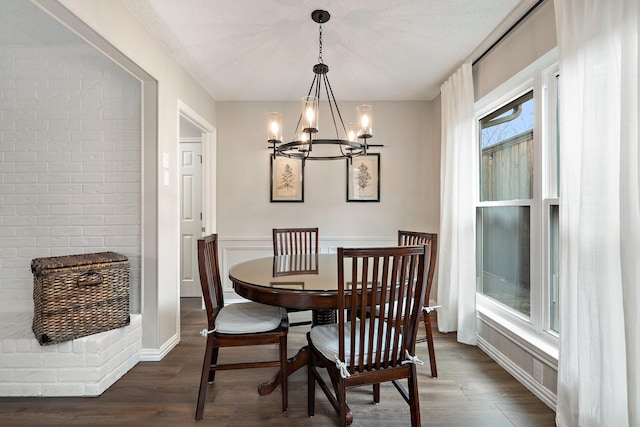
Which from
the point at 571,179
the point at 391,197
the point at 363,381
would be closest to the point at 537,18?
the point at 571,179

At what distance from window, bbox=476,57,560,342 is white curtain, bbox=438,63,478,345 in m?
0.17

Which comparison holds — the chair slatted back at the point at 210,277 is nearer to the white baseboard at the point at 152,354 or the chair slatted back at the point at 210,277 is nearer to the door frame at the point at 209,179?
the white baseboard at the point at 152,354

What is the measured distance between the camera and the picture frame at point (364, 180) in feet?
12.2

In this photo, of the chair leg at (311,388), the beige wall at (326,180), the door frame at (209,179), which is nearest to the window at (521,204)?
the beige wall at (326,180)

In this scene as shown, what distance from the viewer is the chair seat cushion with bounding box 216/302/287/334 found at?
5.85 feet

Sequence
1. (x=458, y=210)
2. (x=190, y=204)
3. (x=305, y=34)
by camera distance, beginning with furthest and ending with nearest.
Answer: (x=190, y=204)
(x=458, y=210)
(x=305, y=34)

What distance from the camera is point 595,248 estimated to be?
1372 millimetres

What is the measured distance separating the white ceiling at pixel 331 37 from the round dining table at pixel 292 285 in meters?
1.72

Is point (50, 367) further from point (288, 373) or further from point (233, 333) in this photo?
point (288, 373)

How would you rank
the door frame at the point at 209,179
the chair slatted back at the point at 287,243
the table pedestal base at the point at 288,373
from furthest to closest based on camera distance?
1. the door frame at the point at 209,179
2. the chair slatted back at the point at 287,243
3. the table pedestal base at the point at 288,373

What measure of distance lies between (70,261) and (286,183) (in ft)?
7.35

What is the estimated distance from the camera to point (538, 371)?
1.91m

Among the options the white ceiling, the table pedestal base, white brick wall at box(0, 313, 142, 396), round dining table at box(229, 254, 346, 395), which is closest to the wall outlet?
round dining table at box(229, 254, 346, 395)

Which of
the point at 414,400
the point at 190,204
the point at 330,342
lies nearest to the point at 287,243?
the point at 330,342
